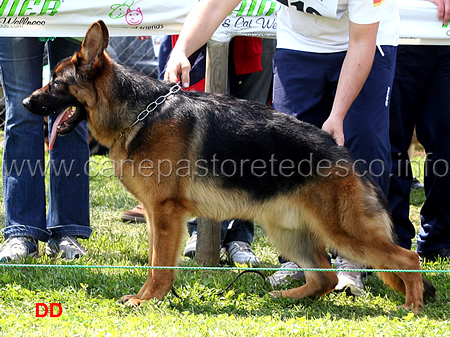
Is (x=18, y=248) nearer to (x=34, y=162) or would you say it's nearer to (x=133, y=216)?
(x=34, y=162)

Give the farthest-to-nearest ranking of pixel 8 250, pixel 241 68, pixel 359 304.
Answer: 1. pixel 241 68
2. pixel 8 250
3. pixel 359 304

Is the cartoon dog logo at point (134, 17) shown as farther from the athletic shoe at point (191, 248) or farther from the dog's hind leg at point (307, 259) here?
the dog's hind leg at point (307, 259)

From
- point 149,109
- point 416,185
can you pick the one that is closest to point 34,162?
point 149,109

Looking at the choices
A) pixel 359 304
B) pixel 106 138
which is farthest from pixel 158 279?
pixel 359 304

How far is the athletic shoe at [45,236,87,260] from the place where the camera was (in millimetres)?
4141

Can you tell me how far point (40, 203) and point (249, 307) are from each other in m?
1.72

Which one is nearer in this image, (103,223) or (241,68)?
(241,68)

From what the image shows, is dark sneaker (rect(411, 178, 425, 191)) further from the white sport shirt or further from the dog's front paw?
the dog's front paw

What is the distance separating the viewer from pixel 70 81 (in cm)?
332

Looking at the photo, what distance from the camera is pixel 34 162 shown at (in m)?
4.14

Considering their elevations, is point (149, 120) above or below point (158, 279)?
above

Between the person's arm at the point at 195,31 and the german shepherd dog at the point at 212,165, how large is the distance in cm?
13

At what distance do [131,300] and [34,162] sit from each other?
1.36m

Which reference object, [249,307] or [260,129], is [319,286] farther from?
[260,129]
